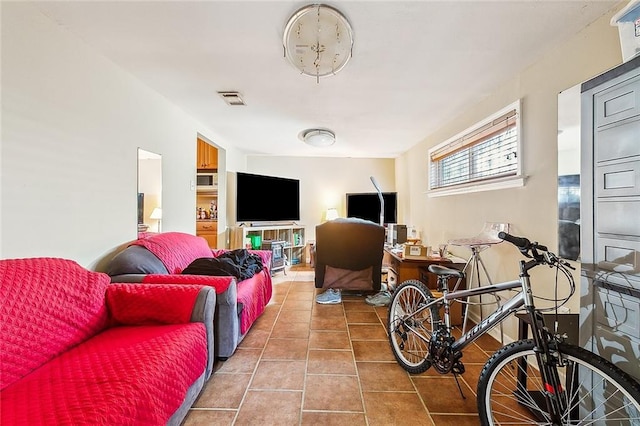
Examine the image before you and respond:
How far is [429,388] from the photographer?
66.3 inches

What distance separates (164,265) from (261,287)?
0.90 meters

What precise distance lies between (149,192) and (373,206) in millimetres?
3896

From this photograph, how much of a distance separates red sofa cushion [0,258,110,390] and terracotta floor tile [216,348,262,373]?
826mm

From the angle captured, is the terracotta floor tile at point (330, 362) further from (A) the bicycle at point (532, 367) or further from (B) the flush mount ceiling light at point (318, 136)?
(B) the flush mount ceiling light at point (318, 136)

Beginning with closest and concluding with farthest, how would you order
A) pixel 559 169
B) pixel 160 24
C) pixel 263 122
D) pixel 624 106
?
pixel 624 106
pixel 160 24
pixel 559 169
pixel 263 122

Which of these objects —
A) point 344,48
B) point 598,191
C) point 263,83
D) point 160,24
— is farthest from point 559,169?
point 160,24

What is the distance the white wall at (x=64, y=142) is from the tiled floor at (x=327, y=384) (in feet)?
4.33

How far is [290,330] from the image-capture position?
2.46 metres

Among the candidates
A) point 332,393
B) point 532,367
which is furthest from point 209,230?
point 532,367

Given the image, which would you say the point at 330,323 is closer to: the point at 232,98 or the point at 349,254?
the point at 349,254

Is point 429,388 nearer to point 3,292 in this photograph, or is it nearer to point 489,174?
point 489,174

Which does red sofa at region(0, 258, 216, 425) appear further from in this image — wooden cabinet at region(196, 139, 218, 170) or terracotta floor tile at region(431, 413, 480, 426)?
wooden cabinet at region(196, 139, 218, 170)

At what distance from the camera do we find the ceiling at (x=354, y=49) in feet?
4.71

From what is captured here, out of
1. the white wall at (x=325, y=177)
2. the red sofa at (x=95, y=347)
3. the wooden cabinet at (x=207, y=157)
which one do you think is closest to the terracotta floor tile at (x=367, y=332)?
the red sofa at (x=95, y=347)
